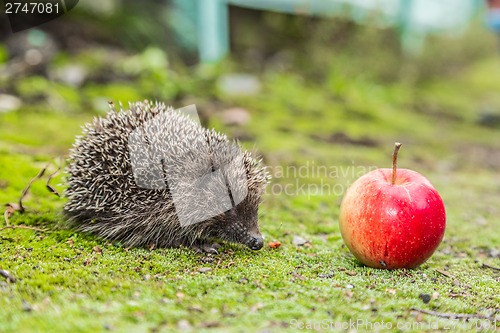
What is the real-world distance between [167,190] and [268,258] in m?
Result: 1.26

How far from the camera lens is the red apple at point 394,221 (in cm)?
491

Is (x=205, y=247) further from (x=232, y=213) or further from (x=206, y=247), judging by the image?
(x=232, y=213)

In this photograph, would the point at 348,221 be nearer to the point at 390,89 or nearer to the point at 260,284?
the point at 260,284

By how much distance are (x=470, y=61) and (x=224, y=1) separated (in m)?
13.0

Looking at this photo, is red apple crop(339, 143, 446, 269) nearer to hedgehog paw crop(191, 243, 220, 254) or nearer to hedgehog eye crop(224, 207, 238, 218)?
hedgehog eye crop(224, 207, 238, 218)

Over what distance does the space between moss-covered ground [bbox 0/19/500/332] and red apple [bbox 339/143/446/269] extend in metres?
0.21

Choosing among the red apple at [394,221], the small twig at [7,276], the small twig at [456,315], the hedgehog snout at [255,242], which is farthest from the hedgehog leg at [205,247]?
the small twig at [456,315]

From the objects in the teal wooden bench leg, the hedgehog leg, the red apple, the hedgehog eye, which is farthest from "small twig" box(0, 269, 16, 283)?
the teal wooden bench leg

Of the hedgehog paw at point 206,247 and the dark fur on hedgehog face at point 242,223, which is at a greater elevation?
the dark fur on hedgehog face at point 242,223

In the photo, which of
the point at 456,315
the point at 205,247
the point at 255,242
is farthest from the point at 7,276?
the point at 456,315

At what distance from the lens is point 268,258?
17.6 feet

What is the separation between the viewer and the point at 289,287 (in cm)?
453

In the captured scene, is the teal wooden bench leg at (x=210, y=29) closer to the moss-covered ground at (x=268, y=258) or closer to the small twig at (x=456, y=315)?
the moss-covered ground at (x=268, y=258)

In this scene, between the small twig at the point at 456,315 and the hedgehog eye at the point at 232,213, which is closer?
the small twig at the point at 456,315
